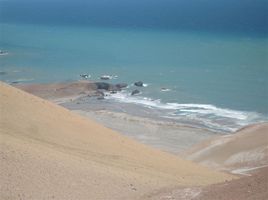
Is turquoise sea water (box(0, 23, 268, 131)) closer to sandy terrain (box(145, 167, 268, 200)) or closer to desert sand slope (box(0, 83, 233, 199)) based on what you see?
desert sand slope (box(0, 83, 233, 199))

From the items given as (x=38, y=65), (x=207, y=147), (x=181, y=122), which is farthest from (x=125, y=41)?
(x=207, y=147)

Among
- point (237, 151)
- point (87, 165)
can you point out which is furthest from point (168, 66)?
point (87, 165)

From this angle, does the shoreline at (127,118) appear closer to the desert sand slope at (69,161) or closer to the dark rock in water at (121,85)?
the dark rock in water at (121,85)

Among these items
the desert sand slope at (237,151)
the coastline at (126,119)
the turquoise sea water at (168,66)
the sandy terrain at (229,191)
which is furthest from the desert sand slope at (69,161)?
the turquoise sea water at (168,66)

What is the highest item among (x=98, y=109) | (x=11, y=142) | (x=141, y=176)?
(x=11, y=142)

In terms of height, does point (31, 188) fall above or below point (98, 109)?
above

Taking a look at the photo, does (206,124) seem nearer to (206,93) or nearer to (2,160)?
(206,93)

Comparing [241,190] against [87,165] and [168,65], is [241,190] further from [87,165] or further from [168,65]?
[168,65]
